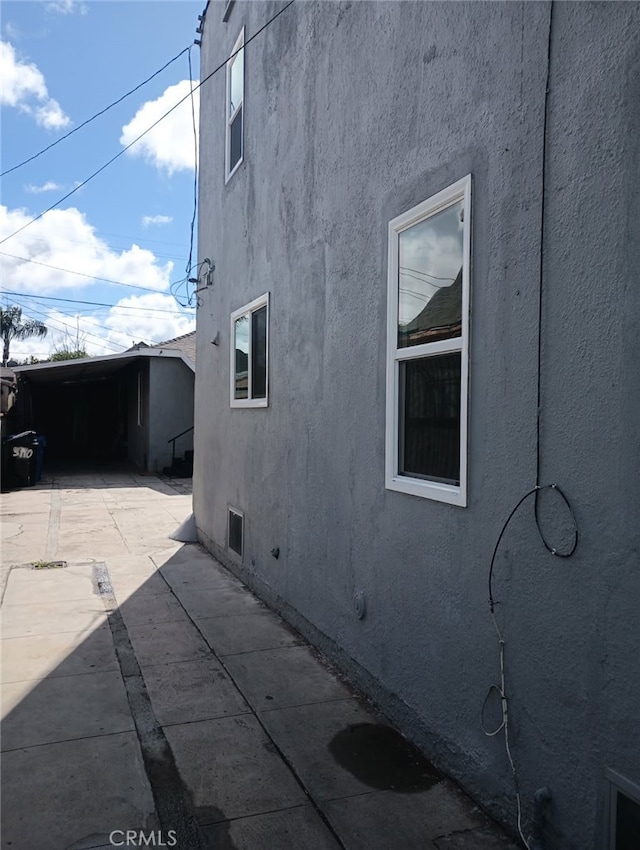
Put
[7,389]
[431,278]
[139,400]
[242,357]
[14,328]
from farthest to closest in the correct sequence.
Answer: [14,328], [139,400], [7,389], [242,357], [431,278]

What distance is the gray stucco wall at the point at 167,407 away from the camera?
18.1 m

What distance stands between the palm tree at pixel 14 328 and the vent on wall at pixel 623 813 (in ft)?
159

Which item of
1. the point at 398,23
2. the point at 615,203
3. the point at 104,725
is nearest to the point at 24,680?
the point at 104,725

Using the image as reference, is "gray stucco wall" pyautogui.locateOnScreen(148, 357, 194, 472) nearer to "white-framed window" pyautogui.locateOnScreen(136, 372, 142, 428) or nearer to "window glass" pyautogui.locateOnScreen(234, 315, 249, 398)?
"white-framed window" pyautogui.locateOnScreen(136, 372, 142, 428)

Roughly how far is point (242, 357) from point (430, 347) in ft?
13.1

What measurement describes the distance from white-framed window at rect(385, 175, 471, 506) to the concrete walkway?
1.39 meters

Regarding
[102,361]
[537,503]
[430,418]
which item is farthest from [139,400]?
[537,503]

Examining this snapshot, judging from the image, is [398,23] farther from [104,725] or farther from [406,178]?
[104,725]

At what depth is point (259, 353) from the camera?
6480 millimetres

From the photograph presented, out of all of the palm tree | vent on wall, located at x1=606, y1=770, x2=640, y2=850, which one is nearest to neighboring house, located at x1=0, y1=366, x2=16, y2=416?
vent on wall, located at x1=606, y1=770, x2=640, y2=850

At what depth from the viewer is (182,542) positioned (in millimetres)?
9109

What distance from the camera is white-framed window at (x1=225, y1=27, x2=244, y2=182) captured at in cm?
706

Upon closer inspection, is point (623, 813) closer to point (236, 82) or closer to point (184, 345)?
point (236, 82)

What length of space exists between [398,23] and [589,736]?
11.9 feet
